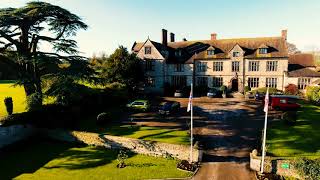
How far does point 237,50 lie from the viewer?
53.1 m

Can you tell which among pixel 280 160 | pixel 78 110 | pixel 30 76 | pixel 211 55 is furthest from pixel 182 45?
pixel 280 160

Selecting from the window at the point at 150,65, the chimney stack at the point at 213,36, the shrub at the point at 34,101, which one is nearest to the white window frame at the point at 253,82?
the chimney stack at the point at 213,36

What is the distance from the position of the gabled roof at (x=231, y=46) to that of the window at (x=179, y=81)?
417cm

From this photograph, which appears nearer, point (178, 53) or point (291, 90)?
point (291, 90)

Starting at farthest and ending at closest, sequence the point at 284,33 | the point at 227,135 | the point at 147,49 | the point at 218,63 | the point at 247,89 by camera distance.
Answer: the point at 147,49 < the point at 218,63 < the point at 284,33 < the point at 247,89 < the point at 227,135

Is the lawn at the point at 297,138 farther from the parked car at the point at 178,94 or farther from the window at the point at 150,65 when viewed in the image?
the window at the point at 150,65

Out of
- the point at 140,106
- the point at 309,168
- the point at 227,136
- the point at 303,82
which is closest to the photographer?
the point at 309,168

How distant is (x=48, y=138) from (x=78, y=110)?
6.12 m

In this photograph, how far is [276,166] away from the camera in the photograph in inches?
837

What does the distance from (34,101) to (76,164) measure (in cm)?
1171

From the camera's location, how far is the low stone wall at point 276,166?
20.6 metres

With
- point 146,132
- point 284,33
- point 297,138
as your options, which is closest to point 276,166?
point 297,138

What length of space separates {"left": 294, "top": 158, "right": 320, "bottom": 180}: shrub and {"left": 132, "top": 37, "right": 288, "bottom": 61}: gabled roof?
3466cm

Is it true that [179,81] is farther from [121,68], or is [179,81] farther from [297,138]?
[297,138]
